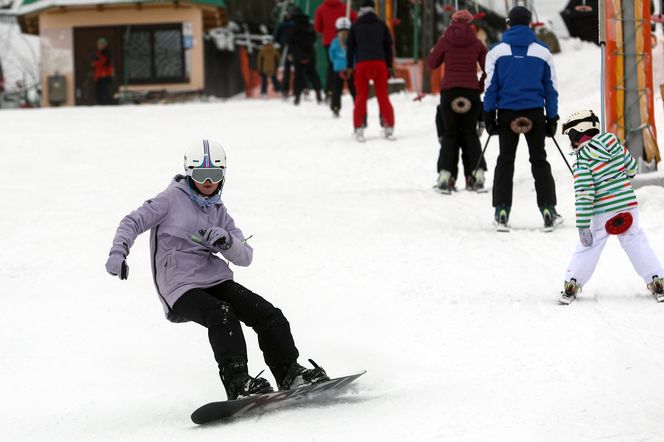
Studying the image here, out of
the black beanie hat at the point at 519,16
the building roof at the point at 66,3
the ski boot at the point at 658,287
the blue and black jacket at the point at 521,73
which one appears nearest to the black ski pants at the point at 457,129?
the blue and black jacket at the point at 521,73

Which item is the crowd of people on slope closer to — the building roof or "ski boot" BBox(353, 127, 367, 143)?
"ski boot" BBox(353, 127, 367, 143)

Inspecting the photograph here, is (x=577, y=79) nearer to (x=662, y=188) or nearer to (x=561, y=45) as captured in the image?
(x=561, y=45)

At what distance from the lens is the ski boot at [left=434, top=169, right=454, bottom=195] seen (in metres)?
11.9

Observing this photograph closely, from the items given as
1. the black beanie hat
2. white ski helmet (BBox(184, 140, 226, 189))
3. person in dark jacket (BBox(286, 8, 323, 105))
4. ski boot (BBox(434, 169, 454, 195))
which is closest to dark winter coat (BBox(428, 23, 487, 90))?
ski boot (BBox(434, 169, 454, 195))

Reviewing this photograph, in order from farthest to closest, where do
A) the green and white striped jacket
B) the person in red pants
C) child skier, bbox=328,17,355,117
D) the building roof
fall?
the building roof, child skier, bbox=328,17,355,117, the person in red pants, the green and white striped jacket

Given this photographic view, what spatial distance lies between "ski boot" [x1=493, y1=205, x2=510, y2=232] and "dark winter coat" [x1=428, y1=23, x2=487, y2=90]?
7.10 ft

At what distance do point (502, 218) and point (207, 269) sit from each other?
435 centimetres

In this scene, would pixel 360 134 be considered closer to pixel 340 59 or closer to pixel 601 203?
pixel 340 59

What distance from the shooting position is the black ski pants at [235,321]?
569 cm

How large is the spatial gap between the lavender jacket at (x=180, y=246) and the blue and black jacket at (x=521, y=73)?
421 centimetres

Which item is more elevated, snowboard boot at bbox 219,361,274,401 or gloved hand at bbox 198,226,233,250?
gloved hand at bbox 198,226,233,250

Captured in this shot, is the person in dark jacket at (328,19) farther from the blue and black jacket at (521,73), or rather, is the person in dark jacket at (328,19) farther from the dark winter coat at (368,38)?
the blue and black jacket at (521,73)

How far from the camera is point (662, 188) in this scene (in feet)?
34.7

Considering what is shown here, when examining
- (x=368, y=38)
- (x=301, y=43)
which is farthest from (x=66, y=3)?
(x=368, y=38)
